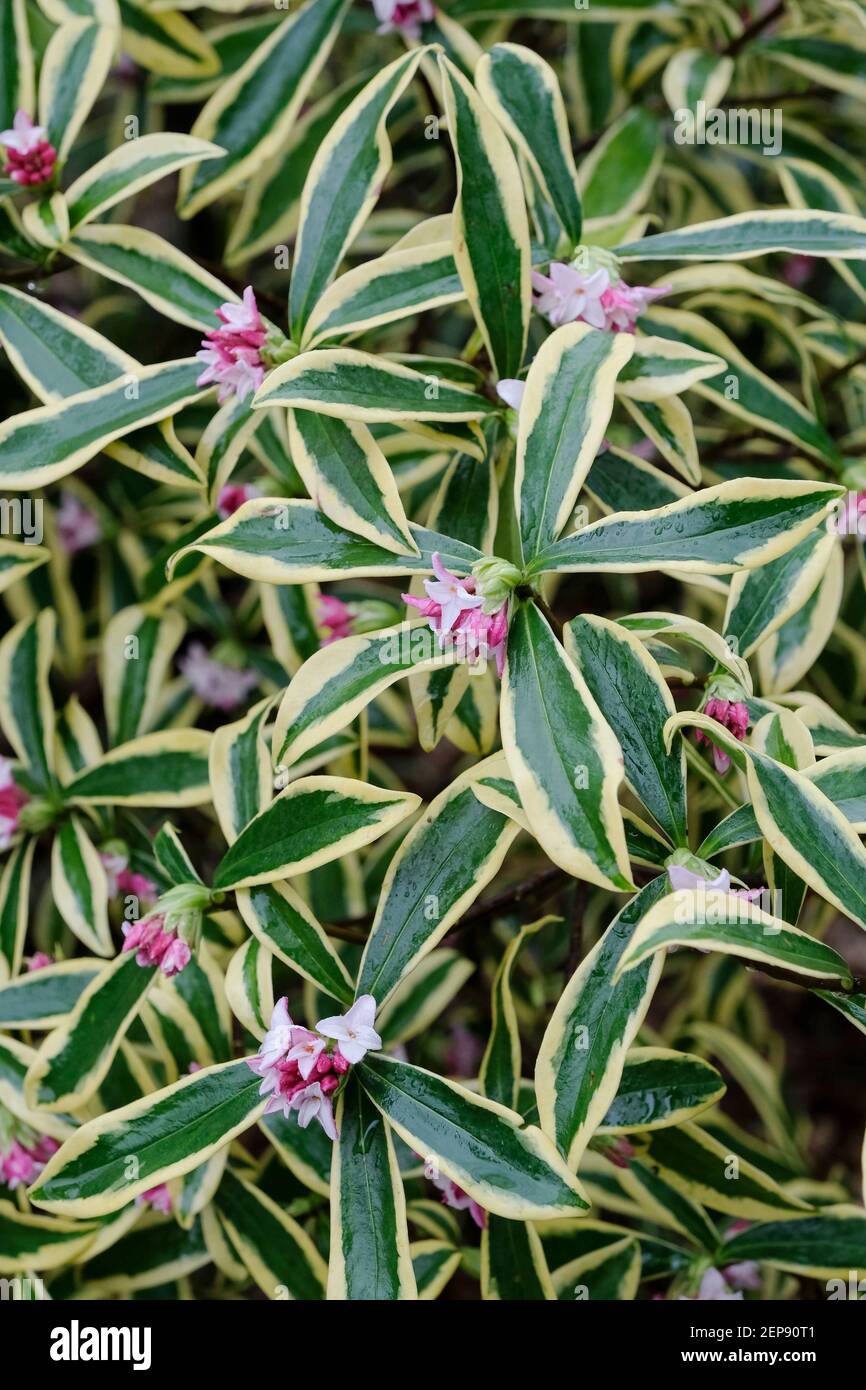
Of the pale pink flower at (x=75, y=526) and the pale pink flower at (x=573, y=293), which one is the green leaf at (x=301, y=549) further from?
the pale pink flower at (x=75, y=526)

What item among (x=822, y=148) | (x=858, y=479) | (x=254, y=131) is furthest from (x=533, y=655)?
(x=822, y=148)

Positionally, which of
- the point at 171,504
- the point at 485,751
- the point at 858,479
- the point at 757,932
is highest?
the point at 171,504

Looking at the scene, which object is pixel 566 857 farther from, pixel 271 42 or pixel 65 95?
pixel 271 42

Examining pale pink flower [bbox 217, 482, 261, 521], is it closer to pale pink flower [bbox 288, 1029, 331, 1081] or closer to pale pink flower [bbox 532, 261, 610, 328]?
pale pink flower [bbox 532, 261, 610, 328]

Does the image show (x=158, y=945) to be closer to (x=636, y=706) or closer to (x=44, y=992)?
(x=44, y=992)

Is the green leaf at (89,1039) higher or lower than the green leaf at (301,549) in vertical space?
lower

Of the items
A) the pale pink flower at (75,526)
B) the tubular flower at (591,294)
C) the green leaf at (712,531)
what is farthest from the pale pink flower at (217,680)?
the green leaf at (712,531)

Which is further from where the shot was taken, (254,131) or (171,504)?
(171,504)
